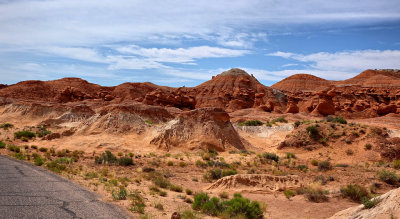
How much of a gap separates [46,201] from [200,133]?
72.0 ft

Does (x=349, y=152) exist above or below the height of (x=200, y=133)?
Result: below

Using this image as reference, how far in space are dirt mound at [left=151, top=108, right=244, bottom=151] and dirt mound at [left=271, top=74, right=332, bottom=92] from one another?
268 ft

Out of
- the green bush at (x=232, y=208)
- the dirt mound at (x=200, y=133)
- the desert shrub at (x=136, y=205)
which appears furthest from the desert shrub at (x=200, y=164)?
the desert shrub at (x=136, y=205)

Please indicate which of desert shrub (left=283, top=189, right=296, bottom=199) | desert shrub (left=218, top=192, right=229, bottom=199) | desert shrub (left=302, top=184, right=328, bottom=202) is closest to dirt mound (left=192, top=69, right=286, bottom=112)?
desert shrub (left=283, top=189, right=296, bottom=199)

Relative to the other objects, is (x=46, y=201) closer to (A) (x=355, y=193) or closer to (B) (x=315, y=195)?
(B) (x=315, y=195)

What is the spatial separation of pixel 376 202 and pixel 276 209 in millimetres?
4766

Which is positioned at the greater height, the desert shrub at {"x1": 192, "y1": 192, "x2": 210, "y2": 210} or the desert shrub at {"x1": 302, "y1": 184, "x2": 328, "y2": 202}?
the desert shrub at {"x1": 192, "y1": 192, "x2": 210, "y2": 210}

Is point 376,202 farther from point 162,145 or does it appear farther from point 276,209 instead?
point 162,145

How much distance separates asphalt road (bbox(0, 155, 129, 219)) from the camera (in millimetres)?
7711

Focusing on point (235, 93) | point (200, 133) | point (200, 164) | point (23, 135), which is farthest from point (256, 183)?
point (235, 93)

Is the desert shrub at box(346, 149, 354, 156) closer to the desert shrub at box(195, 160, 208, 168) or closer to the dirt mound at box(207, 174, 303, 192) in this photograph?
the desert shrub at box(195, 160, 208, 168)

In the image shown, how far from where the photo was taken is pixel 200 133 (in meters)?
30.3

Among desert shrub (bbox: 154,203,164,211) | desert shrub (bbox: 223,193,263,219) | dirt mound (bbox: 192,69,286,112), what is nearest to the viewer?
desert shrub (bbox: 223,193,263,219)

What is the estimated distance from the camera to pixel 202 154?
88.0ft
